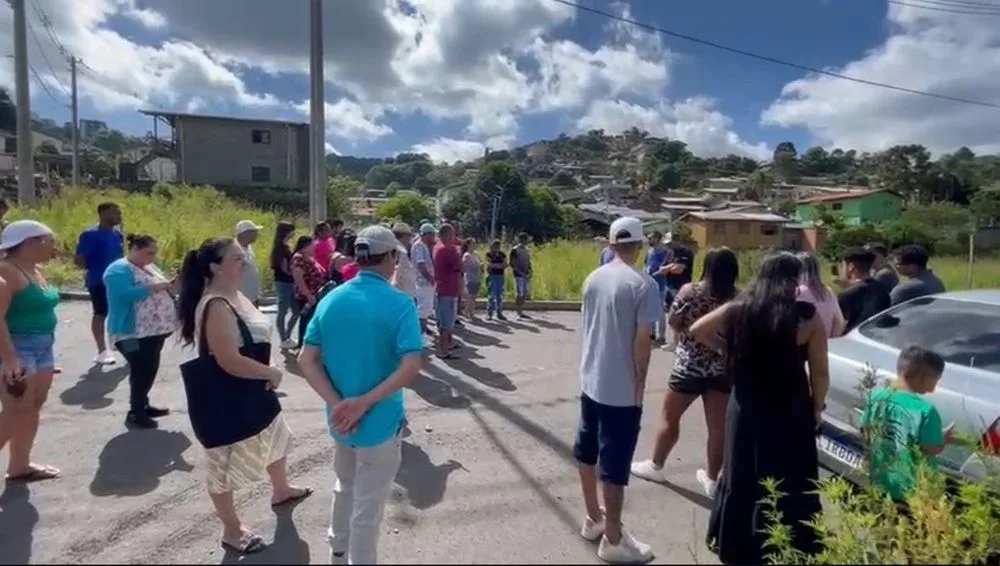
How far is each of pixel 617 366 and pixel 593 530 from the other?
102cm

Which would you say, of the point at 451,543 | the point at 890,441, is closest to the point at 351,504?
the point at 451,543

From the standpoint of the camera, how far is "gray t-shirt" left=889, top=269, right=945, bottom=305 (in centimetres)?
582

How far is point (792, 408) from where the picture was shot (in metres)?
3.10

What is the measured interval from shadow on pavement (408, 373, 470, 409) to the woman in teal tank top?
3037mm

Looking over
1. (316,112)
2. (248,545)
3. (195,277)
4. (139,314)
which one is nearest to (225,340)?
(195,277)

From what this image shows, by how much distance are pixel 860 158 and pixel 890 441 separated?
14002cm

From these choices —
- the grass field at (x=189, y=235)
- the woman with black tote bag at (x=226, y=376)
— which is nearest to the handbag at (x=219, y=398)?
the woman with black tote bag at (x=226, y=376)

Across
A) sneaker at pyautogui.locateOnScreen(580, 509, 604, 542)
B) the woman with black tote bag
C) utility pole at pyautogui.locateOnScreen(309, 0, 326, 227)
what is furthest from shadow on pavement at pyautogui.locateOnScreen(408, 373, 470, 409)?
utility pole at pyautogui.locateOnScreen(309, 0, 326, 227)

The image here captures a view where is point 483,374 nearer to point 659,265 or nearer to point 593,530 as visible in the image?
point 659,265

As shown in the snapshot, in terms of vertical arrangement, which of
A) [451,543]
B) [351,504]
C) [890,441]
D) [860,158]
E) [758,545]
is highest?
[860,158]

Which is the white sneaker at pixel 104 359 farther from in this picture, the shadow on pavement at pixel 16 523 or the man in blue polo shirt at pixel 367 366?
the man in blue polo shirt at pixel 367 366

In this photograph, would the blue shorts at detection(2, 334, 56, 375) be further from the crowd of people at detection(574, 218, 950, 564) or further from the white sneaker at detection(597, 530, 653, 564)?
the white sneaker at detection(597, 530, 653, 564)

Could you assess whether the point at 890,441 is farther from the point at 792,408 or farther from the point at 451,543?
the point at 451,543

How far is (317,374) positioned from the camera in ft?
9.37
